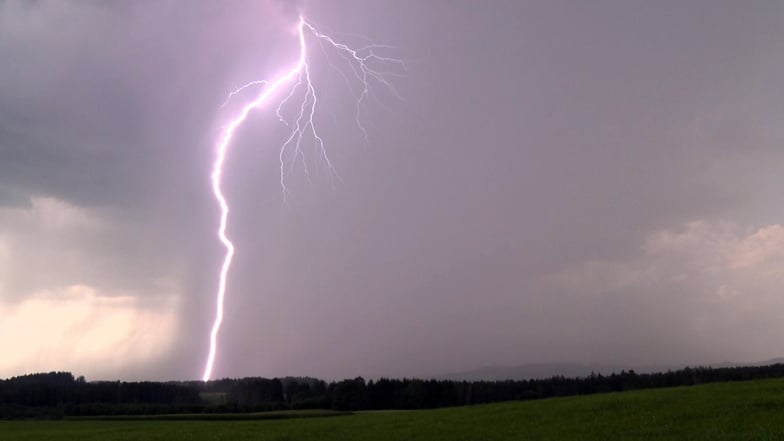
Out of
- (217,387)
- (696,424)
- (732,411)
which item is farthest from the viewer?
(217,387)

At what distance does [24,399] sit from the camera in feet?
353

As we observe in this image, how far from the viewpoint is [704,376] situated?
241 feet

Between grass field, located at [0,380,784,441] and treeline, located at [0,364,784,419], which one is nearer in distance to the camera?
grass field, located at [0,380,784,441]

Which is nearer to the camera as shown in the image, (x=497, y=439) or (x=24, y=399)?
(x=497, y=439)

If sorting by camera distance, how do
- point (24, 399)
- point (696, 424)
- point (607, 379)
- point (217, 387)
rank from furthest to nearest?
point (217, 387) → point (24, 399) → point (607, 379) → point (696, 424)

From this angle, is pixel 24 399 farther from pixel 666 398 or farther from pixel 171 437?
pixel 666 398

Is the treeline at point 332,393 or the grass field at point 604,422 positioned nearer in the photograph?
the grass field at point 604,422

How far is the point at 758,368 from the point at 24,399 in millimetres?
115726

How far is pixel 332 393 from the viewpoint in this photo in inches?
3780

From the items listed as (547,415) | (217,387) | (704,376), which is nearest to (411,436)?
(547,415)

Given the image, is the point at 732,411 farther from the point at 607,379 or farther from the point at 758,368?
the point at 607,379

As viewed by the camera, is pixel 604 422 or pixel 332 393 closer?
pixel 604 422

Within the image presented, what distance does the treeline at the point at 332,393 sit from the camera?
256 ft

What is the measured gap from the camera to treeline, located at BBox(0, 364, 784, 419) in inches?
3071
